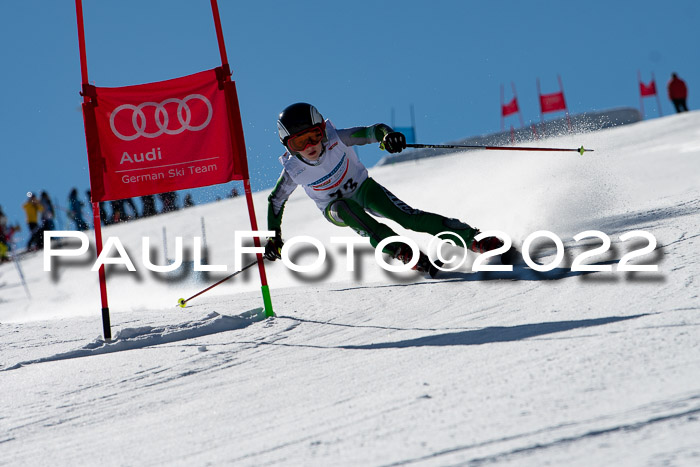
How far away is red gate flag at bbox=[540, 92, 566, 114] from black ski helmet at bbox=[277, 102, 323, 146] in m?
16.1

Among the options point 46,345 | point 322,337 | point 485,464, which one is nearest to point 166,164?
point 46,345

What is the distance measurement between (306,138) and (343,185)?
56 centimetres

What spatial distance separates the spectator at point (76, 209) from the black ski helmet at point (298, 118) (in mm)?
13531

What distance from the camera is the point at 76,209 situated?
17.6 metres

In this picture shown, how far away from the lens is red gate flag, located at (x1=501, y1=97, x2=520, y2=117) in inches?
843

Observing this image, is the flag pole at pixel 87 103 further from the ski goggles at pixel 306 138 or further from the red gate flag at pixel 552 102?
the red gate flag at pixel 552 102

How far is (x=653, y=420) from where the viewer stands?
1902 millimetres

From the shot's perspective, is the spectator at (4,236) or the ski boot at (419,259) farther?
the spectator at (4,236)

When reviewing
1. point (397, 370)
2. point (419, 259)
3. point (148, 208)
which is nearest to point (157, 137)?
point (419, 259)

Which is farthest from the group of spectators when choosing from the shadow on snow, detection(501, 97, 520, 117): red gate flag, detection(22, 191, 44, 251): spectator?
the shadow on snow

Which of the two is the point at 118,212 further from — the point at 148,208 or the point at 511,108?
the point at 511,108

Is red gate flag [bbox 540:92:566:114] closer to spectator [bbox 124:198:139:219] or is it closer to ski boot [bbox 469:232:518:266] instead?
spectator [bbox 124:198:139:219]

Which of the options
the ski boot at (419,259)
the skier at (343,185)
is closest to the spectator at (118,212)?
the skier at (343,185)

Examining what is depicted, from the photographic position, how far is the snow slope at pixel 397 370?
6.64 feet
